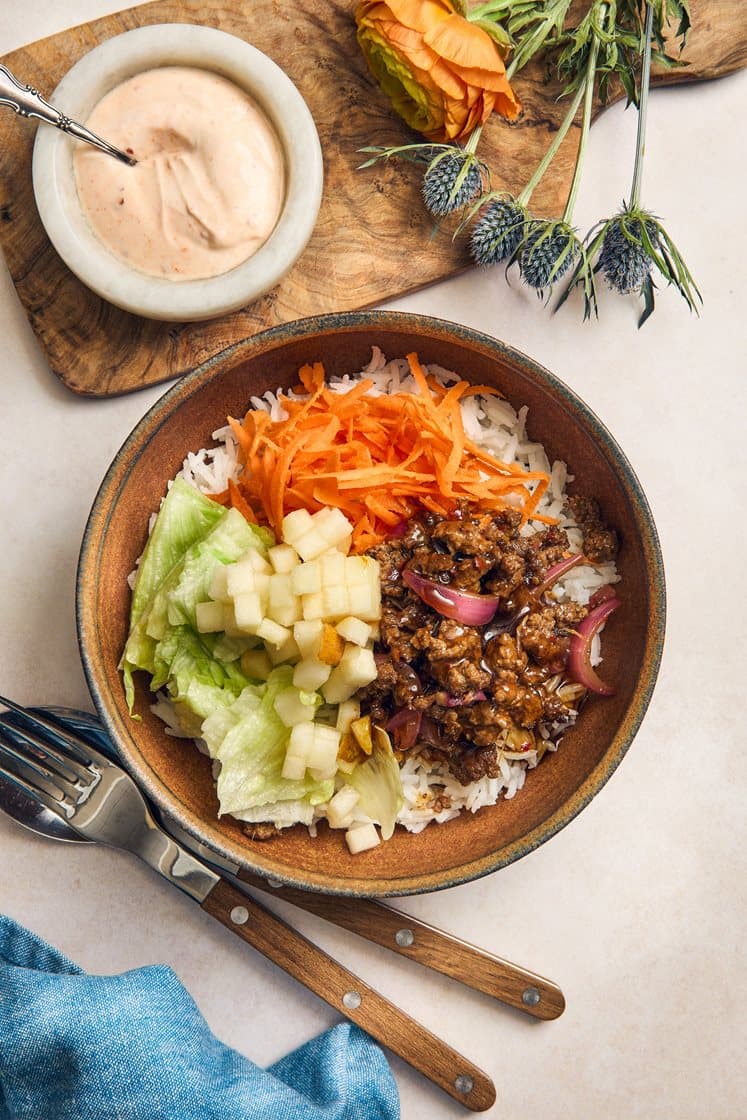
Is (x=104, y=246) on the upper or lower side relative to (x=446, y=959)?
upper

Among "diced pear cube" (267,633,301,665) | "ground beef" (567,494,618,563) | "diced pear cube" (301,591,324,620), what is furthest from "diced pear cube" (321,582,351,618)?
"ground beef" (567,494,618,563)

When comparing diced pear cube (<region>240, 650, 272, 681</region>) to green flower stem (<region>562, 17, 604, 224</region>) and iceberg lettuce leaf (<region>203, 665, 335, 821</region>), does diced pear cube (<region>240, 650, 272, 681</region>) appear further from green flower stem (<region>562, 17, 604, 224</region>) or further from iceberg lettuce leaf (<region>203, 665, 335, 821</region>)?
green flower stem (<region>562, 17, 604, 224</region>)

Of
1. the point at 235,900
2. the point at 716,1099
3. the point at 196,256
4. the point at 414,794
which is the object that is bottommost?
the point at 716,1099

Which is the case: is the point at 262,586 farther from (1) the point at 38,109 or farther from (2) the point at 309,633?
(1) the point at 38,109

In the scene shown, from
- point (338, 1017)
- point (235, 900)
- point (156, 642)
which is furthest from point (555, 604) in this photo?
point (338, 1017)

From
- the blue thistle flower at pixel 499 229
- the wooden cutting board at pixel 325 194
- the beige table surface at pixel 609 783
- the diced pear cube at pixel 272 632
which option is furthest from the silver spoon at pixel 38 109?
the diced pear cube at pixel 272 632

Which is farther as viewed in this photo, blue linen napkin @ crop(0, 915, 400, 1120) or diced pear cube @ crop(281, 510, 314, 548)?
blue linen napkin @ crop(0, 915, 400, 1120)

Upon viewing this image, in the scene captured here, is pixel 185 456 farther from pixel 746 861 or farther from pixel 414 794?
pixel 746 861

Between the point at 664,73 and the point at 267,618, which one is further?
the point at 664,73
